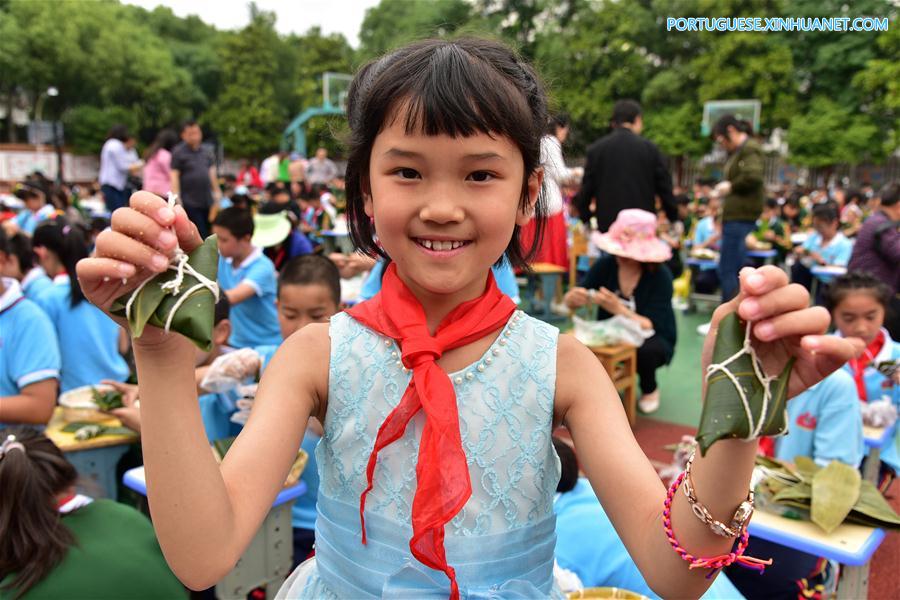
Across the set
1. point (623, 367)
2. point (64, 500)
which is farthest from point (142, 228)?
point (623, 367)

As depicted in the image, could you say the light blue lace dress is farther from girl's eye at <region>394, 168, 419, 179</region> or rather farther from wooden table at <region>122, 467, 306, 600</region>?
wooden table at <region>122, 467, 306, 600</region>

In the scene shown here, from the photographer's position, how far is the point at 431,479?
1026 mm

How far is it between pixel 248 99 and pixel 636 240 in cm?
3256

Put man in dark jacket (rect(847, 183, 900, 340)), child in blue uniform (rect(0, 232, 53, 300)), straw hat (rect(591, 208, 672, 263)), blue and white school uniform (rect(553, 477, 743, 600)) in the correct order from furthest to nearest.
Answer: man in dark jacket (rect(847, 183, 900, 340))
straw hat (rect(591, 208, 672, 263))
child in blue uniform (rect(0, 232, 53, 300))
blue and white school uniform (rect(553, 477, 743, 600))

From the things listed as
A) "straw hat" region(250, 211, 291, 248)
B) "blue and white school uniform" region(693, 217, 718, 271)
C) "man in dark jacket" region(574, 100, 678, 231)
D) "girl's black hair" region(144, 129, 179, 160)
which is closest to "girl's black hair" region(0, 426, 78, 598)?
"straw hat" region(250, 211, 291, 248)

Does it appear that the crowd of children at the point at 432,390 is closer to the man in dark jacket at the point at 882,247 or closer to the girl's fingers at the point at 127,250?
the girl's fingers at the point at 127,250

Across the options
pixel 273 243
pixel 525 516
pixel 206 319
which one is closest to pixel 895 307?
pixel 273 243

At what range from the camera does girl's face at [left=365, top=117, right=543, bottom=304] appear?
1038mm

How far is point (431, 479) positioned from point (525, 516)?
21cm

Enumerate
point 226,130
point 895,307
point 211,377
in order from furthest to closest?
point 226,130
point 895,307
point 211,377

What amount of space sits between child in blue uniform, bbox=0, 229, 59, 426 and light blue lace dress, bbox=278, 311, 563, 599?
2321 mm

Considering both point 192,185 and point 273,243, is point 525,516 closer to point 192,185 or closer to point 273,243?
point 273,243

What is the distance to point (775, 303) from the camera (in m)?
0.77

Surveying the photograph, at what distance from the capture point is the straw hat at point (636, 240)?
4812 millimetres
